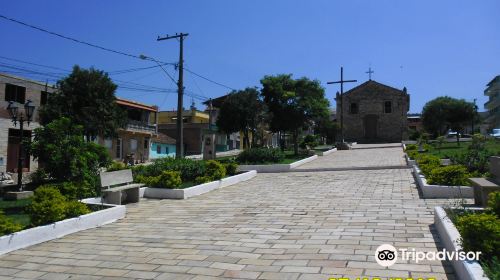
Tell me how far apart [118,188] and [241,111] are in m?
19.5

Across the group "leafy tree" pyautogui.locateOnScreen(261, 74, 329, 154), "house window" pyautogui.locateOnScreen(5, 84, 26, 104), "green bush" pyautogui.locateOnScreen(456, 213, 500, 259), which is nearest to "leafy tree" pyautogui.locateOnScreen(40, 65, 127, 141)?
"house window" pyautogui.locateOnScreen(5, 84, 26, 104)

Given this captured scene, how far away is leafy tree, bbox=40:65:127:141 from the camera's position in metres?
16.2

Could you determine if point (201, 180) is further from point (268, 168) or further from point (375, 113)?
point (375, 113)

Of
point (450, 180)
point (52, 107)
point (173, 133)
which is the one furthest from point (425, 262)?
point (173, 133)

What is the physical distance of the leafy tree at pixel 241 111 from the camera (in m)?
29.3

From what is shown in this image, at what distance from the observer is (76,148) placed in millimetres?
9898

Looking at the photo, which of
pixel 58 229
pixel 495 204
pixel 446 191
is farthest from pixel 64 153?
pixel 446 191

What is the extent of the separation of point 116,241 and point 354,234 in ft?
12.3

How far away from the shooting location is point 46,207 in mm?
7457

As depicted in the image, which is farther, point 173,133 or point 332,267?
point 173,133

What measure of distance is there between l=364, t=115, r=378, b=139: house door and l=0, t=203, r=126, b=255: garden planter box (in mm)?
50477

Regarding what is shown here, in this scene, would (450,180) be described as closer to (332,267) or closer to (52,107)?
(332,267)

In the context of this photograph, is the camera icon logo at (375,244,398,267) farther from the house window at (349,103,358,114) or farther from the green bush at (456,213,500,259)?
the house window at (349,103,358,114)
